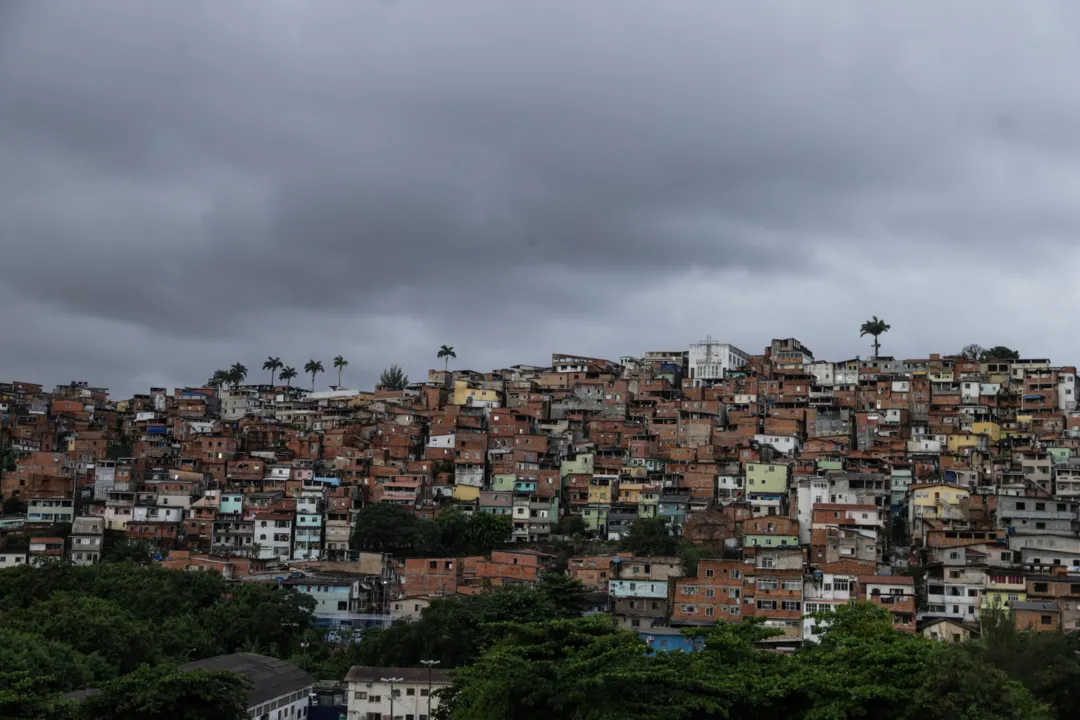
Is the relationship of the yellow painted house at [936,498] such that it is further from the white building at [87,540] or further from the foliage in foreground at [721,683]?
the white building at [87,540]

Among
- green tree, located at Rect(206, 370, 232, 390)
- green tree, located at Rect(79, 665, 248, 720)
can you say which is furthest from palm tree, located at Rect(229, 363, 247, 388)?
green tree, located at Rect(79, 665, 248, 720)

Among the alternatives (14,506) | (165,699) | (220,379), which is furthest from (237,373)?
(165,699)

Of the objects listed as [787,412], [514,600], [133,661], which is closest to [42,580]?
[133,661]

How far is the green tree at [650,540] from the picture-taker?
6144 centimetres

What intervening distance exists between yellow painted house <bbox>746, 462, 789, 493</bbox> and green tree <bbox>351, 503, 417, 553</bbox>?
18319mm

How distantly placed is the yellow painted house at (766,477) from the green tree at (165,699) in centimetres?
3867

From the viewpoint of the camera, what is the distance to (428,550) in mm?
64688

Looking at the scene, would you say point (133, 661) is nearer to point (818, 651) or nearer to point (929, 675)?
Result: point (818, 651)

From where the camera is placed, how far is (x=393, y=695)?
44.8 metres

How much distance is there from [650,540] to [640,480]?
38.6 ft

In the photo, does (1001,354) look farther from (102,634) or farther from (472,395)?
(102,634)

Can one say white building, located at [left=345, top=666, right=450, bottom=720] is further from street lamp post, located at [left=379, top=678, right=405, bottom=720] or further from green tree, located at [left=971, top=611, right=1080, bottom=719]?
green tree, located at [left=971, top=611, right=1080, bottom=719]

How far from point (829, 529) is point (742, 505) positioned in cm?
810

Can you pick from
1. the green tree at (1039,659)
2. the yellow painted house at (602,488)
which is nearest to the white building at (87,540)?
the yellow painted house at (602,488)
